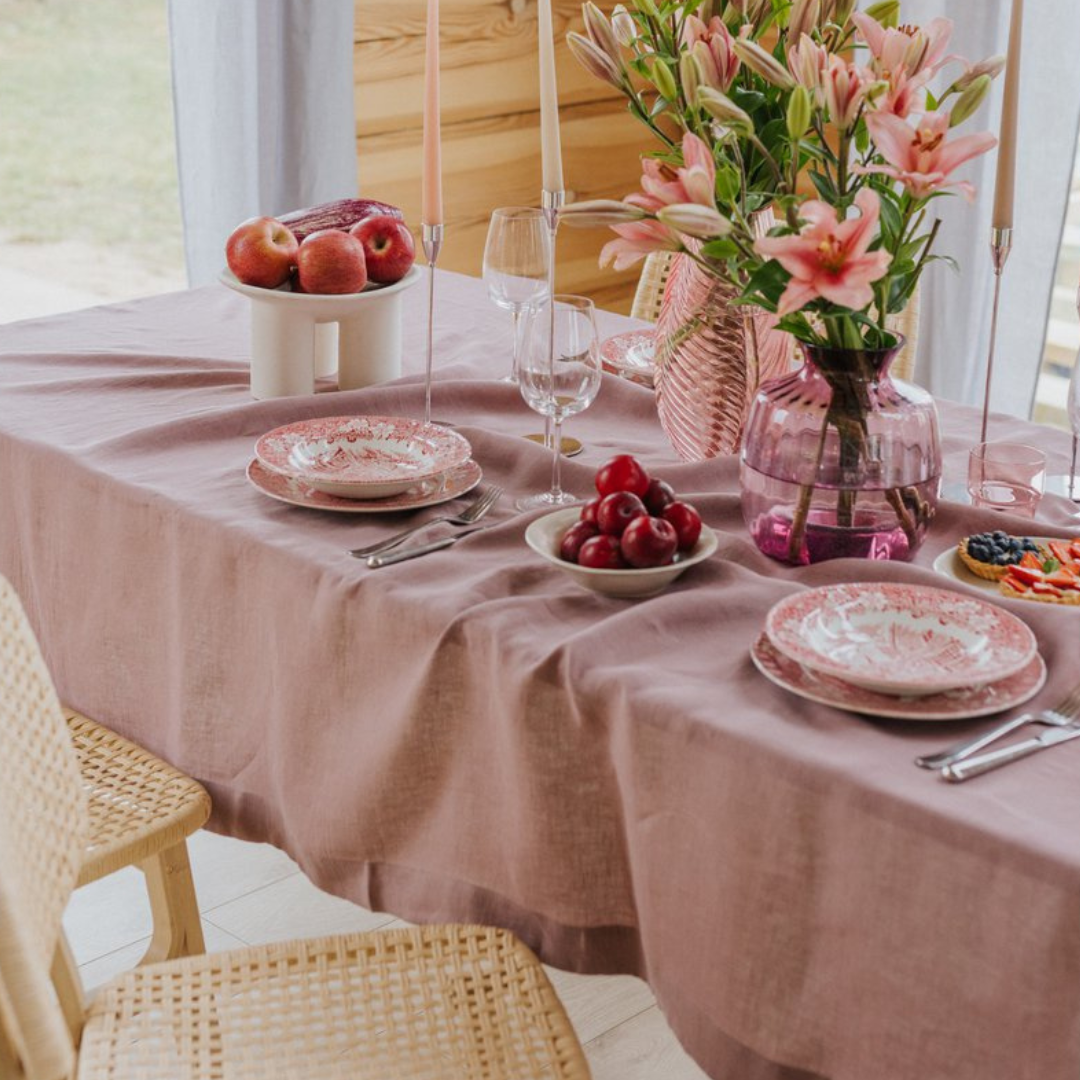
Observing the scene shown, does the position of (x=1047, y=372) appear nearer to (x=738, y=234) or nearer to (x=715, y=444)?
(x=715, y=444)

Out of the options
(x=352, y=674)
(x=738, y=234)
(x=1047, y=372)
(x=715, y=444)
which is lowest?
(x=1047, y=372)

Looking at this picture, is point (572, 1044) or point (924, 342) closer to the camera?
point (572, 1044)

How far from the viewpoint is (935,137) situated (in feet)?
3.48

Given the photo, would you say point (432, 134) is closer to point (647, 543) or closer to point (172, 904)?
point (647, 543)

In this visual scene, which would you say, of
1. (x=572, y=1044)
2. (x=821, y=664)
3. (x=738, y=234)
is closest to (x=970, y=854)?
(x=821, y=664)

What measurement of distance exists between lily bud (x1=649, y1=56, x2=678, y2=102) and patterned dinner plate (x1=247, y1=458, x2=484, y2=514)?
370mm

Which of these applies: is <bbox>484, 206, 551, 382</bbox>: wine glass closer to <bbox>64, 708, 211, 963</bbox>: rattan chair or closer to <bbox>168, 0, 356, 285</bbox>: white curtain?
<bbox>64, 708, 211, 963</bbox>: rattan chair

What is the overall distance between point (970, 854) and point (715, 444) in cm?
64

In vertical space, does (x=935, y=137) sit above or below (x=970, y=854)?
above

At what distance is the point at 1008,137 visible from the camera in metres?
1.25

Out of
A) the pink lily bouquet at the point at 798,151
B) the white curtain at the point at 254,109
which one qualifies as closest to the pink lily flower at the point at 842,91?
the pink lily bouquet at the point at 798,151

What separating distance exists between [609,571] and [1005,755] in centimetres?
32

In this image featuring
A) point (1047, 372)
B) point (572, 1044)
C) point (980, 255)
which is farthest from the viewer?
point (1047, 372)

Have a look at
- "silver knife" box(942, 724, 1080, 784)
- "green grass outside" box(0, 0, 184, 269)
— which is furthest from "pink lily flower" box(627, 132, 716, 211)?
"green grass outside" box(0, 0, 184, 269)
